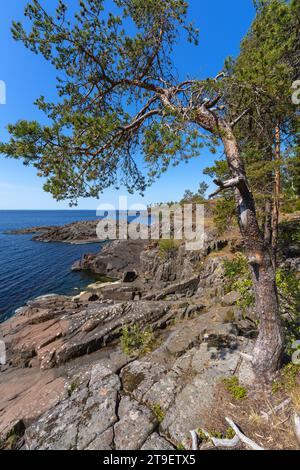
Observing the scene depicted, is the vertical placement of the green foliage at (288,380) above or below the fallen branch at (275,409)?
above

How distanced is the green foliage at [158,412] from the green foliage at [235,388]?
5.59ft

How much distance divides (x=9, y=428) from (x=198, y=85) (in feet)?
33.7

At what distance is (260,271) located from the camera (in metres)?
4.43

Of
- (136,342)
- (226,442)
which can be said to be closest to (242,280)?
(226,442)

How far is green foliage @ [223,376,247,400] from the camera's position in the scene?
14.7 ft

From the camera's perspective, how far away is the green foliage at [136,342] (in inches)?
294

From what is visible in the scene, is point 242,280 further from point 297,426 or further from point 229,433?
point 229,433

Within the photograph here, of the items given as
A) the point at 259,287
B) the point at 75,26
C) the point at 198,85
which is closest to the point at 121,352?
the point at 259,287

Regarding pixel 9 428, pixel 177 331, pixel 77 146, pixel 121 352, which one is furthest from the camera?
pixel 177 331

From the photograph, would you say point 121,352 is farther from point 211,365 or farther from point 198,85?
point 198,85

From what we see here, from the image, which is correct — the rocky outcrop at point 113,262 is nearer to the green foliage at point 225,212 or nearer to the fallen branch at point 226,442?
the green foliage at point 225,212

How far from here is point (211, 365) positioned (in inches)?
222

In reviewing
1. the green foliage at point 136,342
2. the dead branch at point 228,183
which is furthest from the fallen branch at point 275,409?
the dead branch at point 228,183

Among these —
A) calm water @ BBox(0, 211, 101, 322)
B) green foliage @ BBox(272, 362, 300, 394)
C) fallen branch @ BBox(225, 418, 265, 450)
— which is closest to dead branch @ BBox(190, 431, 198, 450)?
fallen branch @ BBox(225, 418, 265, 450)
